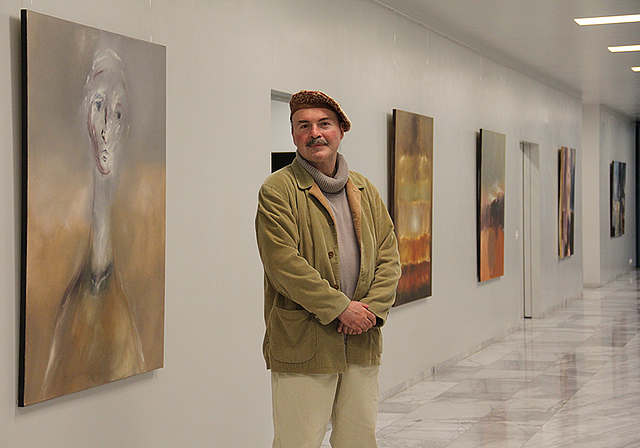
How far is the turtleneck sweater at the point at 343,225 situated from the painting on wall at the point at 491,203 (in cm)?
520

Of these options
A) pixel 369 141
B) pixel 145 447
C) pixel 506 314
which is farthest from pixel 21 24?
pixel 506 314

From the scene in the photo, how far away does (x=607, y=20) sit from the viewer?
6.96 m

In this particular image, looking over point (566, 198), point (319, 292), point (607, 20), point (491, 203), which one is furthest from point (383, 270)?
point (566, 198)

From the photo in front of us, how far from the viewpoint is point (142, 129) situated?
3.59 m

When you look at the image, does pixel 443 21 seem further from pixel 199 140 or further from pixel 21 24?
pixel 21 24

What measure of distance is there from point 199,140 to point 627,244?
15325 millimetres

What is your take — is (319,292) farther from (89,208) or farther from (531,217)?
(531,217)

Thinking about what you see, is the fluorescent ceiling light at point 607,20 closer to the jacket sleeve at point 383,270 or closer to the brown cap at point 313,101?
the jacket sleeve at point 383,270

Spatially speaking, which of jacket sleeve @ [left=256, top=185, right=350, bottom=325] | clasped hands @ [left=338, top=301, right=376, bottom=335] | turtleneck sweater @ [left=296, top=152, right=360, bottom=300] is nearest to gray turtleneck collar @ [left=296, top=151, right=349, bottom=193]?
turtleneck sweater @ [left=296, top=152, right=360, bottom=300]

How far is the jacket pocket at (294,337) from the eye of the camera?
298 cm

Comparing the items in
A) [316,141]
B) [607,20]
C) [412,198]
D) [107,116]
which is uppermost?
[607,20]

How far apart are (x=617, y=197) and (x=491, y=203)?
28.4 feet

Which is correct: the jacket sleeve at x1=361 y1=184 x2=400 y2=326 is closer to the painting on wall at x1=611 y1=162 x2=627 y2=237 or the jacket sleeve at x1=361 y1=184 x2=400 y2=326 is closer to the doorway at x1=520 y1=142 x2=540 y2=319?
the doorway at x1=520 y1=142 x2=540 y2=319

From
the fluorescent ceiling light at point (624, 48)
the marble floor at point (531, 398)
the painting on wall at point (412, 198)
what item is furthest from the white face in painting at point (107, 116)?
the fluorescent ceiling light at point (624, 48)
